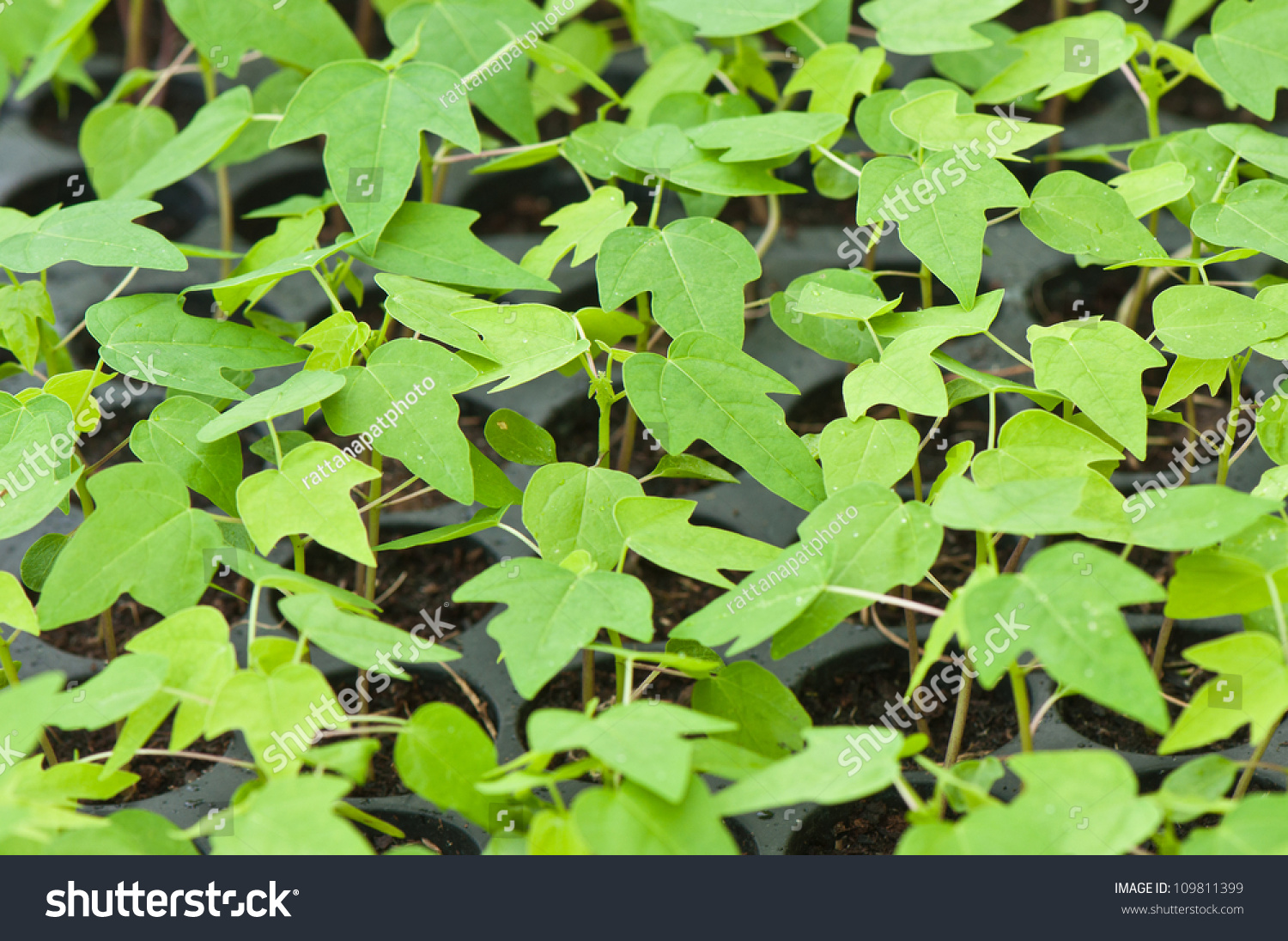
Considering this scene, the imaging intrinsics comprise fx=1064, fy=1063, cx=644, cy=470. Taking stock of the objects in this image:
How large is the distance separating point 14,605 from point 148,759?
1.09 ft

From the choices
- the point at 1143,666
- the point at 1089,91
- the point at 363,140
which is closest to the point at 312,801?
the point at 1143,666

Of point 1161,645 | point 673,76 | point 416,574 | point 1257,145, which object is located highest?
point 673,76

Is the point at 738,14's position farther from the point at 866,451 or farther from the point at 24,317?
the point at 24,317

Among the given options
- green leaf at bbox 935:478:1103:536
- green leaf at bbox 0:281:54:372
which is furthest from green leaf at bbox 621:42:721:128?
green leaf at bbox 935:478:1103:536

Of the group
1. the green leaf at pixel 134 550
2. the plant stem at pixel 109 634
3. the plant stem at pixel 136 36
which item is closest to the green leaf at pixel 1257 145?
the green leaf at pixel 134 550

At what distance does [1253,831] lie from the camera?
2.67ft

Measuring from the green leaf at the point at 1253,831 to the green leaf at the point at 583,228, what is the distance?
2.89ft

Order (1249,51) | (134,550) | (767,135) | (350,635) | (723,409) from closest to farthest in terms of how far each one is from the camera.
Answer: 1. (350,635)
2. (134,550)
3. (723,409)
4. (767,135)
5. (1249,51)

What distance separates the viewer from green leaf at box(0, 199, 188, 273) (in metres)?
1.22

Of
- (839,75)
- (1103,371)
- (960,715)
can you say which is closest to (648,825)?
(960,715)

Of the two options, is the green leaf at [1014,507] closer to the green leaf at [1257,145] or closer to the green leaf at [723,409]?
the green leaf at [723,409]

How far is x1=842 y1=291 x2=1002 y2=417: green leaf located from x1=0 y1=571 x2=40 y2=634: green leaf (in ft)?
2.77

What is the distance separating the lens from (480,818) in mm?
920

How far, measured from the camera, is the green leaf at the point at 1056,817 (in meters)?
0.79
